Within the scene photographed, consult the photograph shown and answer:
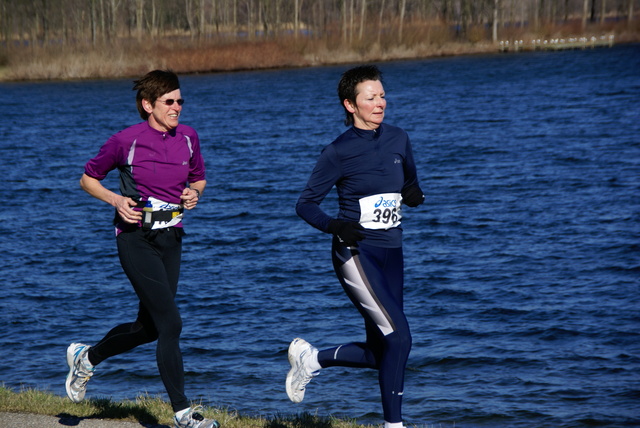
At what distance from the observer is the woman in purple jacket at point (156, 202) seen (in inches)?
217

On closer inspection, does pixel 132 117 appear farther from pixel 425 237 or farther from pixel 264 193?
pixel 425 237

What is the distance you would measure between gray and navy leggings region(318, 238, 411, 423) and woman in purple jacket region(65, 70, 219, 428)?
1029 mm

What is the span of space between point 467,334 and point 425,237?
630 centimetres

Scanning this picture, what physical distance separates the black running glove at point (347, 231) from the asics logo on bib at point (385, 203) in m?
0.20

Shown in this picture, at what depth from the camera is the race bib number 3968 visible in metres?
5.38

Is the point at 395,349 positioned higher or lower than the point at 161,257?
lower

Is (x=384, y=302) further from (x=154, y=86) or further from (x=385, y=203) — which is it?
(x=154, y=86)

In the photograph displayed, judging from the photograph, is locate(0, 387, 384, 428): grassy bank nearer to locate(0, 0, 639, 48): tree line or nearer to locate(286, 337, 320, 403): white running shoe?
locate(286, 337, 320, 403): white running shoe

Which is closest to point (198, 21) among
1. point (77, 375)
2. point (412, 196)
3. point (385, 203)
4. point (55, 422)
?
point (77, 375)

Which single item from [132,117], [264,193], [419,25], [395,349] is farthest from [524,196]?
[419,25]

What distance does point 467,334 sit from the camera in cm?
1279

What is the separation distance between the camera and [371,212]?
5.38 m

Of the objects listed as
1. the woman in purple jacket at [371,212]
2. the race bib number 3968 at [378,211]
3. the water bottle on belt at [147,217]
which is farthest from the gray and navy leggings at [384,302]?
the water bottle on belt at [147,217]

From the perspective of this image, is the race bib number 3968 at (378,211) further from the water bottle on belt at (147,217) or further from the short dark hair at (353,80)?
the water bottle on belt at (147,217)
